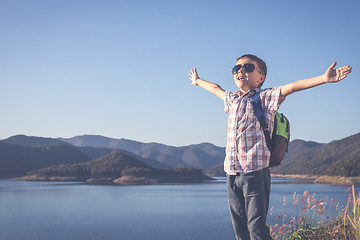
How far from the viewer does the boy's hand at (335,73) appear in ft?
9.70

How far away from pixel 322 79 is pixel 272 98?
1.71 feet

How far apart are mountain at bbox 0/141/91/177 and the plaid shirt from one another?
15947 cm

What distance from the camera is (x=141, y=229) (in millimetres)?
33156

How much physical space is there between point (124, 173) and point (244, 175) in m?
137

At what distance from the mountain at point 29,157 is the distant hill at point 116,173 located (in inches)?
394

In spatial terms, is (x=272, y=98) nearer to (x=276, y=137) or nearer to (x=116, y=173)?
(x=276, y=137)

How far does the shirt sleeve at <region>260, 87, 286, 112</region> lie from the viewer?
3373mm

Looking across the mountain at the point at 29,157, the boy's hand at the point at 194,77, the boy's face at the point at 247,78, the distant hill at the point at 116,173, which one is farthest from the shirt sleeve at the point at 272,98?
the mountain at the point at 29,157

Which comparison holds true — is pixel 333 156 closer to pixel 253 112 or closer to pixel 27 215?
pixel 27 215

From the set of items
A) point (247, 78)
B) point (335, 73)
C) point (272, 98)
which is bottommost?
point (272, 98)

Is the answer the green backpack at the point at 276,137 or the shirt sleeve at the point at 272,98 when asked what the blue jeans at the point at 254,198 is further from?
the shirt sleeve at the point at 272,98

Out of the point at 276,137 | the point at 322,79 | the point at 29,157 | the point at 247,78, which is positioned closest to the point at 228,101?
the point at 247,78

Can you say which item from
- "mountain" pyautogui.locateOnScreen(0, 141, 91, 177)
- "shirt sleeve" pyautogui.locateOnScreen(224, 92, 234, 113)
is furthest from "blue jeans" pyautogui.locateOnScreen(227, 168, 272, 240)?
"mountain" pyautogui.locateOnScreen(0, 141, 91, 177)

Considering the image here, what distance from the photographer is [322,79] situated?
3049 millimetres
